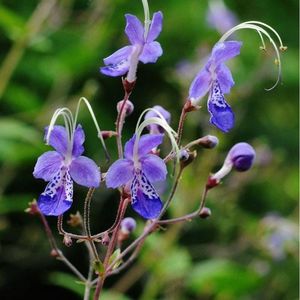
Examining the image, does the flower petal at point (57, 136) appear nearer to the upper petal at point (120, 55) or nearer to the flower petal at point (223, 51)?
the upper petal at point (120, 55)

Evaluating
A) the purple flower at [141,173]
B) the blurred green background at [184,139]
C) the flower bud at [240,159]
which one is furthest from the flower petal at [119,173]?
the blurred green background at [184,139]

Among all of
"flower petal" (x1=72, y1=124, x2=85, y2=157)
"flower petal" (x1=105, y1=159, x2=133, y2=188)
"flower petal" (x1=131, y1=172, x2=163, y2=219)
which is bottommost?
"flower petal" (x1=131, y1=172, x2=163, y2=219)

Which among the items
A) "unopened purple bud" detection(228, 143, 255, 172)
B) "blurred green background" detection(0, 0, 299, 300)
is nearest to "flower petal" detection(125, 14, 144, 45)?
"unopened purple bud" detection(228, 143, 255, 172)

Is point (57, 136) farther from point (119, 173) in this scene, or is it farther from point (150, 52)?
point (150, 52)

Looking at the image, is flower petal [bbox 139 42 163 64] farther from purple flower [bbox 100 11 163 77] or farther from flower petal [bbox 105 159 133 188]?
flower petal [bbox 105 159 133 188]

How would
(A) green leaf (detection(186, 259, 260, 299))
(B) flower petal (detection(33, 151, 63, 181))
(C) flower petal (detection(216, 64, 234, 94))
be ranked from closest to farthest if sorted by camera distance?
A: (B) flower petal (detection(33, 151, 63, 181)) < (C) flower petal (detection(216, 64, 234, 94)) < (A) green leaf (detection(186, 259, 260, 299))

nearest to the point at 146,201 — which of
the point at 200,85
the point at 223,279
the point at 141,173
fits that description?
the point at 141,173

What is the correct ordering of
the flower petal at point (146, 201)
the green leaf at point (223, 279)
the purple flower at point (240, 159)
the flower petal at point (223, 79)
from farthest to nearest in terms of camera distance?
the green leaf at point (223, 279) → the purple flower at point (240, 159) → the flower petal at point (223, 79) → the flower petal at point (146, 201)
